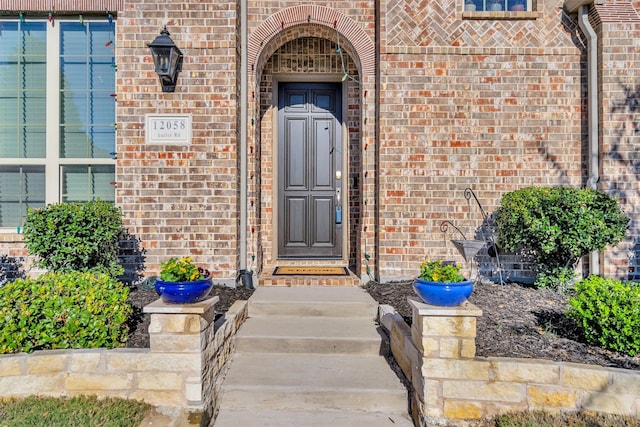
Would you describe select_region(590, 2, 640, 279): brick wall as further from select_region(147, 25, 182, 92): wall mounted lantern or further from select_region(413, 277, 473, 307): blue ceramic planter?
select_region(147, 25, 182, 92): wall mounted lantern

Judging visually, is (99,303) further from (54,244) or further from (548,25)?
(548,25)

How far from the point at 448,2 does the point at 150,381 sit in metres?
4.98

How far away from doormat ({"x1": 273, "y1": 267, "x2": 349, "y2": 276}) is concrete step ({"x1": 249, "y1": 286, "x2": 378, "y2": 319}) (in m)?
0.67

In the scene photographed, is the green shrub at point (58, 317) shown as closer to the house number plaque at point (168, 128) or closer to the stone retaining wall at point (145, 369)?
the stone retaining wall at point (145, 369)

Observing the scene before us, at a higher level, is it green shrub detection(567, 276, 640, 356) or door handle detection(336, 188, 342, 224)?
door handle detection(336, 188, 342, 224)

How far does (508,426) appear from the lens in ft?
7.56

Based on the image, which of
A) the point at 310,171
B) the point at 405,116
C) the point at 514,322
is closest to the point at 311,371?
the point at 514,322

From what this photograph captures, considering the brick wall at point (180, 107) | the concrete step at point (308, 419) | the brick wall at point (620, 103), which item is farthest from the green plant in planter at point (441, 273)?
the brick wall at point (620, 103)

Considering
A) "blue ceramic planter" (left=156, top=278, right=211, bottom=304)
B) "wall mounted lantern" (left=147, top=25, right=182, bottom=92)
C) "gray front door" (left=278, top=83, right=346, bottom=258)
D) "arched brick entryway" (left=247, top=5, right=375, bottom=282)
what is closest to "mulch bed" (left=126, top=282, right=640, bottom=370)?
"blue ceramic planter" (left=156, top=278, right=211, bottom=304)

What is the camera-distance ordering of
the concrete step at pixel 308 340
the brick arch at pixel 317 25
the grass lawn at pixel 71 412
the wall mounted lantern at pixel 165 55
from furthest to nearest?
the brick arch at pixel 317 25 < the wall mounted lantern at pixel 165 55 < the concrete step at pixel 308 340 < the grass lawn at pixel 71 412

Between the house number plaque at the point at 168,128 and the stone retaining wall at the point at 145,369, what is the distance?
257cm

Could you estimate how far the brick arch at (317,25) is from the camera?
4.90m

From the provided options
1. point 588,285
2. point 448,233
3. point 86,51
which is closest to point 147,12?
point 86,51

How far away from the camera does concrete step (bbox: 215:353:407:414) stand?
275 centimetres
